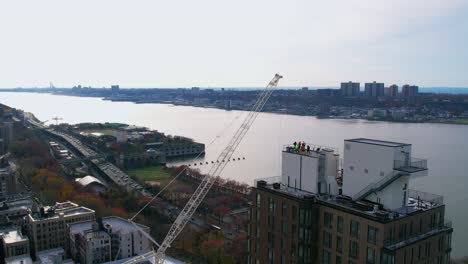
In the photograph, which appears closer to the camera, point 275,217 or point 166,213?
point 275,217

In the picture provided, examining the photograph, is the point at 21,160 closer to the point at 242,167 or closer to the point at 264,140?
the point at 242,167

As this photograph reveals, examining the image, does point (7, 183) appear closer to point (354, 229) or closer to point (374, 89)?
point (354, 229)

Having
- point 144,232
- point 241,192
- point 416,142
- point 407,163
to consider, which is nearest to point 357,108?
point 416,142

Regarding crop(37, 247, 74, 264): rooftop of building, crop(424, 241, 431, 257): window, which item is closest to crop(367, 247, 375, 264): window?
crop(424, 241, 431, 257): window

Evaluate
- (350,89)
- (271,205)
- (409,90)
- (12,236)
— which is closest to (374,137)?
(12,236)

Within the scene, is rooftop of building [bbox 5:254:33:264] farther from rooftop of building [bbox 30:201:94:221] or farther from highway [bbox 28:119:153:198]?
highway [bbox 28:119:153:198]

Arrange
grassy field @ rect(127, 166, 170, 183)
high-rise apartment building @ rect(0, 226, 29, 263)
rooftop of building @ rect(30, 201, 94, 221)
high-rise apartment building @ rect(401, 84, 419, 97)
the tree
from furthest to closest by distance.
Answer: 1. high-rise apartment building @ rect(401, 84, 419, 97)
2. grassy field @ rect(127, 166, 170, 183)
3. the tree
4. rooftop of building @ rect(30, 201, 94, 221)
5. high-rise apartment building @ rect(0, 226, 29, 263)
